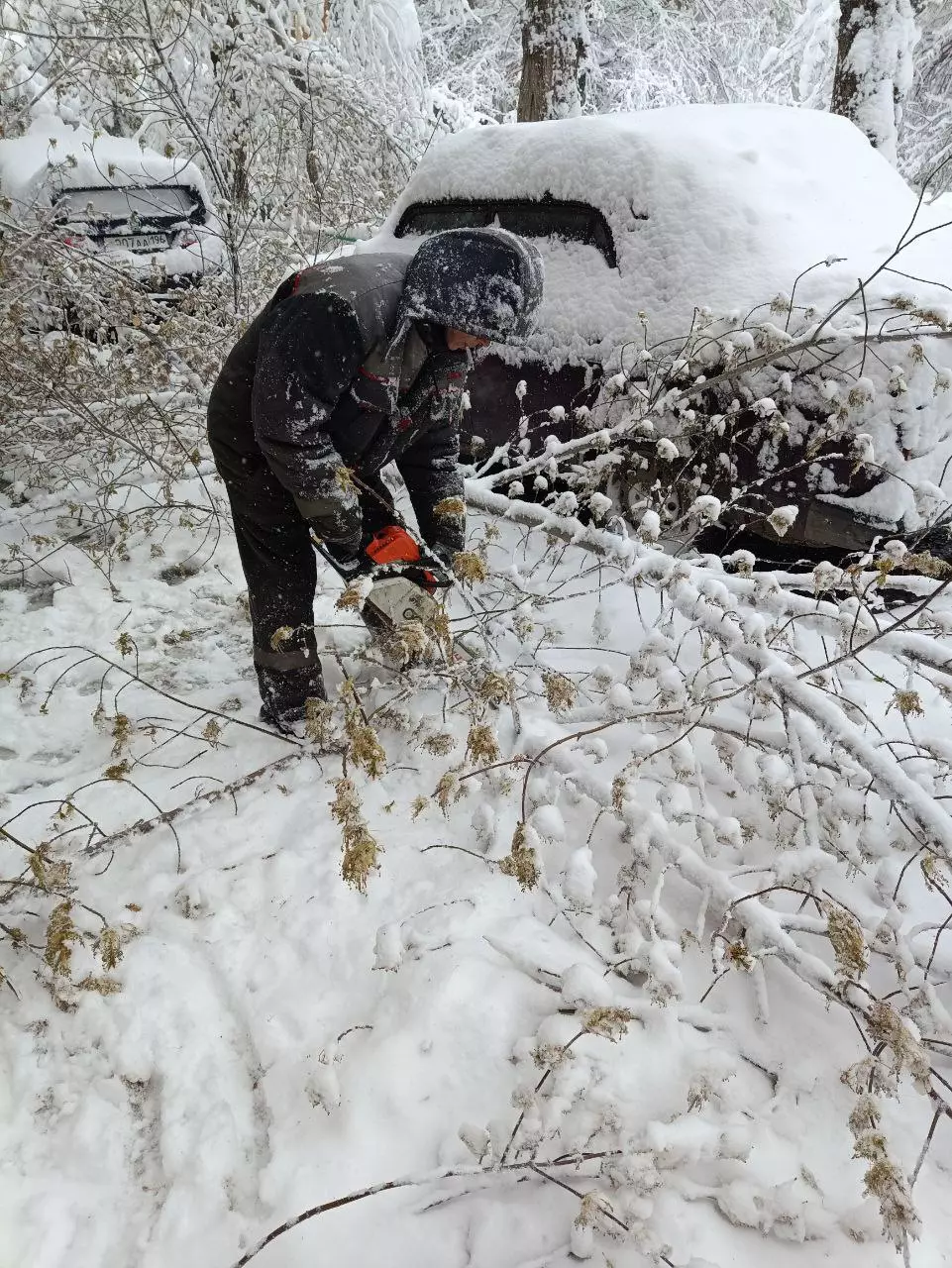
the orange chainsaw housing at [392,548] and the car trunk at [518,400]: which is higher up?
the car trunk at [518,400]

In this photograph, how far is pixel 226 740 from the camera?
2.40 meters

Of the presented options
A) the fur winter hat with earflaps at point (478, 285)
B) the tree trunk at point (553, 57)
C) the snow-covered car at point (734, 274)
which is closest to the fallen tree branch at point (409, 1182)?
the fur winter hat with earflaps at point (478, 285)

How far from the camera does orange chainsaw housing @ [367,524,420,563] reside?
2125 millimetres

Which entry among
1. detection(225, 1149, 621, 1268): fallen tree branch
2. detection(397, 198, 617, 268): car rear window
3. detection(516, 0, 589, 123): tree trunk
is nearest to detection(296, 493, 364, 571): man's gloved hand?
detection(225, 1149, 621, 1268): fallen tree branch

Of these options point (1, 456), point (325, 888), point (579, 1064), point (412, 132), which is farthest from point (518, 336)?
point (412, 132)

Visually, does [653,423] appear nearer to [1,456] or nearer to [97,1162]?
[97,1162]

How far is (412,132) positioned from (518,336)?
7.29 m

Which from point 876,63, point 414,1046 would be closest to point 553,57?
point 876,63

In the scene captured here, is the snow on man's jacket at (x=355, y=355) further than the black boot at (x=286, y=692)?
No

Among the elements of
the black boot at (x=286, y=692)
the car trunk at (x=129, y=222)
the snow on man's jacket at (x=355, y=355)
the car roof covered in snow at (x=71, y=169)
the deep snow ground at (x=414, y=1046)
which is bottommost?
the deep snow ground at (x=414, y=1046)

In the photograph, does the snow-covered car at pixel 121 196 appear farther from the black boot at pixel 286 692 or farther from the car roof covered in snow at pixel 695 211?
the black boot at pixel 286 692

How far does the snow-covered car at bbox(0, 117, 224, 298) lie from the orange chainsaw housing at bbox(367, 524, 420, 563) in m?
3.96

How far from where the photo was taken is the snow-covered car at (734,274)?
2334mm

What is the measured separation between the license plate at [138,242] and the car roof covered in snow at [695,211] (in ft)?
12.0
